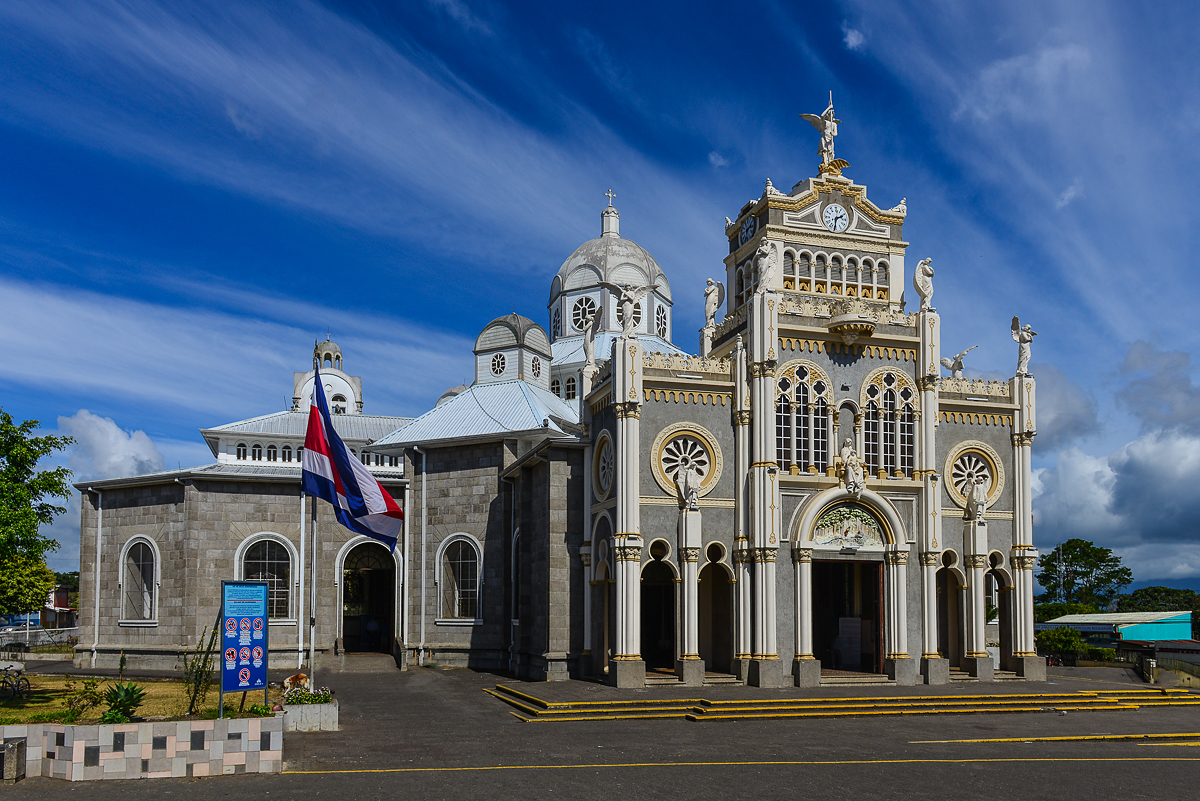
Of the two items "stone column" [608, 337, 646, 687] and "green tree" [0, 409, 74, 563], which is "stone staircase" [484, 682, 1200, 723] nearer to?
"stone column" [608, 337, 646, 687]

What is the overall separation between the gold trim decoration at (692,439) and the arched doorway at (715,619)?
3.30 metres

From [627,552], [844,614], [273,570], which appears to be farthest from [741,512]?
[273,570]

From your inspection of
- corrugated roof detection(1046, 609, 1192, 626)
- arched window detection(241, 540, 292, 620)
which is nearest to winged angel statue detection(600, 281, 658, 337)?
arched window detection(241, 540, 292, 620)

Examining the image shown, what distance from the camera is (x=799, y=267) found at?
1387 inches

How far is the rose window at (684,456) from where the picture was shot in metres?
31.8

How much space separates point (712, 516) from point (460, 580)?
12.9m

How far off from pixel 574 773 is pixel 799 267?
21792 millimetres

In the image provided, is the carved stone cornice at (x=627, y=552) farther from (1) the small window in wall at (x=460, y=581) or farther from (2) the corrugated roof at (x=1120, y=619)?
(2) the corrugated roof at (x=1120, y=619)

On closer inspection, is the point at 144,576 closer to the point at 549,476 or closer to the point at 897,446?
the point at 549,476

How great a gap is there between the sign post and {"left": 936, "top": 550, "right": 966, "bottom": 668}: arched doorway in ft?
72.7

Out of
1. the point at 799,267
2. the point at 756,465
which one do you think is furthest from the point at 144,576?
the point at 799,267

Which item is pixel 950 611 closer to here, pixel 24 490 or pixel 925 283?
pixel 925 283

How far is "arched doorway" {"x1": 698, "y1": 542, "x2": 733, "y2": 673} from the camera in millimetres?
33656

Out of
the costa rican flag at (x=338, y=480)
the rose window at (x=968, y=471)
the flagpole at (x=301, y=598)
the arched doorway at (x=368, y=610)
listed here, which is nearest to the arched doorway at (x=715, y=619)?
the rose window at (x=968, y=471)
